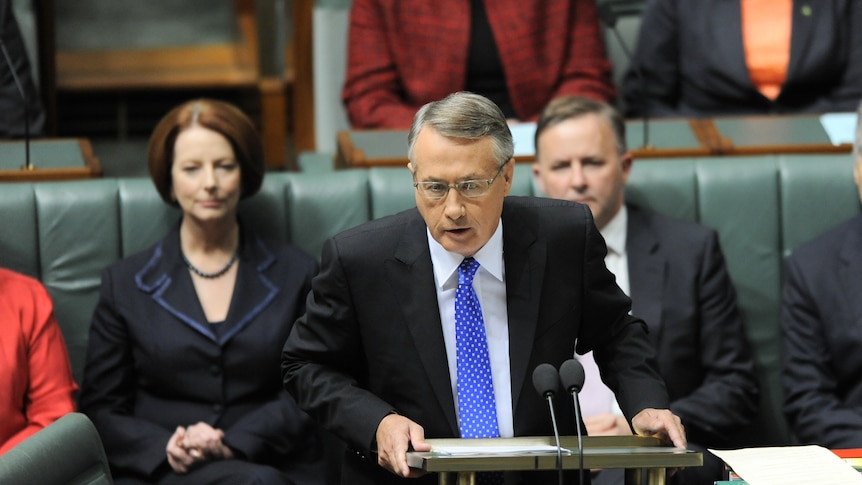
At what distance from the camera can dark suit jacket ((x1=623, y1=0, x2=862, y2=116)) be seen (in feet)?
12.6

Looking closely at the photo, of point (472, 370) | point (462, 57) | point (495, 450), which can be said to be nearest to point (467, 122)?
point (472, 370)

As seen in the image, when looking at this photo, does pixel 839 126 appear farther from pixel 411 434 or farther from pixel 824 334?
pixel 411 434

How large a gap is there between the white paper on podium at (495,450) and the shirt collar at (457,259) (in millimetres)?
398

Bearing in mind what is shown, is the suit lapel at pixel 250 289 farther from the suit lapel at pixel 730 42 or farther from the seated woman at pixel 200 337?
the suit lapel at pixel 730 42

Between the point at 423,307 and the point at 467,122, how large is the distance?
0.33 metres

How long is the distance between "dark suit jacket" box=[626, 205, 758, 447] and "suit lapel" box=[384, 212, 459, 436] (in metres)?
0.88

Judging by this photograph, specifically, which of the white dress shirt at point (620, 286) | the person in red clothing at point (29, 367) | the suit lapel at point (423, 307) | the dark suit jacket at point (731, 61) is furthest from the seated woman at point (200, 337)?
the dark suit jacket at point (731, 61)

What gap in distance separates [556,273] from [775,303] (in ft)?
4.00

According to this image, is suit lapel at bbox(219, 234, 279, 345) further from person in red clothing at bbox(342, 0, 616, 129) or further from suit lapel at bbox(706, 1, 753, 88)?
suit lapel at bbox(706, 1, 753, 88)

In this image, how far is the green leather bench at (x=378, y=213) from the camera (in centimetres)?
306

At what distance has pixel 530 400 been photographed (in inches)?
82.5

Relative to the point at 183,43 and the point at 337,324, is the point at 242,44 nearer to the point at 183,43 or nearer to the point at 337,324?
the point at 183,43

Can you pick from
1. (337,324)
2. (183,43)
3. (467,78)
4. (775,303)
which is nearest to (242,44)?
(183,43)

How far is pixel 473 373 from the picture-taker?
6.91 feet
